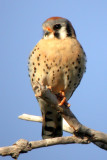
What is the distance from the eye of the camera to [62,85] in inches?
185

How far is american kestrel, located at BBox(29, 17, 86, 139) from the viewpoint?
4.50 m

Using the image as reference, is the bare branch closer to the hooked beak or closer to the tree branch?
the tree branch

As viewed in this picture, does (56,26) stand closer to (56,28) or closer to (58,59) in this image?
(56,28)

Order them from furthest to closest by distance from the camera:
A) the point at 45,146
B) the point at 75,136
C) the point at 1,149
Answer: the point at 75,136
the point at 45,146
the point at 1,149

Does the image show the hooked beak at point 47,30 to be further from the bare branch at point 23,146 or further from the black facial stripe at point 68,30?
the bare branch at point 23,146

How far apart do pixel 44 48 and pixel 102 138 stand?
1.46 m

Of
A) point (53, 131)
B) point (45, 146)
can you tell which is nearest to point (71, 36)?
point (53, 131)

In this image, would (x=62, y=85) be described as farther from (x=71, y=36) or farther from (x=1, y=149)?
(x=1, y=149)

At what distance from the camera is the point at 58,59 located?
4.47 meters

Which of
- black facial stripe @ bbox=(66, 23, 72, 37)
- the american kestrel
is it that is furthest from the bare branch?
black facial stripe @ bbox=(66, 23, 72, 37)

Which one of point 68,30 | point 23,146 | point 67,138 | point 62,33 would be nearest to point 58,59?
point 62,33

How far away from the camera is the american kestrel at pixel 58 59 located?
4500 mm

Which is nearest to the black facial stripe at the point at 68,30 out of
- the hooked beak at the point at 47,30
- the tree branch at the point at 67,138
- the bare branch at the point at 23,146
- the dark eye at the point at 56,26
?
the dark eye at the point at 56,26

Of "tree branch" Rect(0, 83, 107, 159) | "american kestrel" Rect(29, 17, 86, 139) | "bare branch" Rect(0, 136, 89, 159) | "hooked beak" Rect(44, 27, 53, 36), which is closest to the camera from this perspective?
"bare branch" Rect(0, 136, 89, 159)
